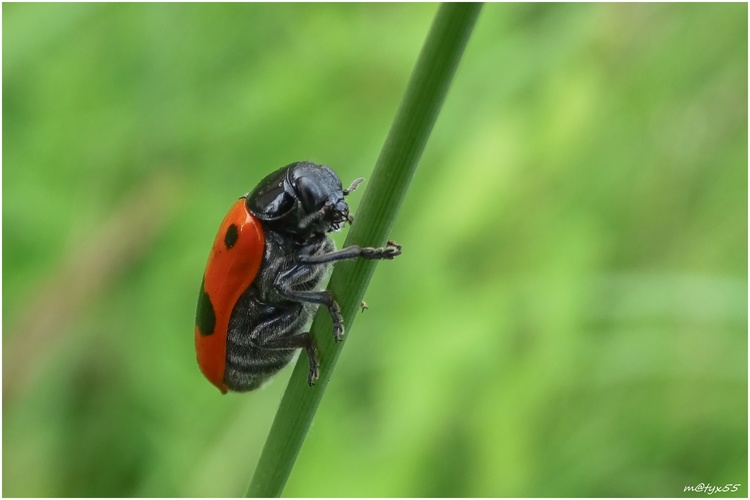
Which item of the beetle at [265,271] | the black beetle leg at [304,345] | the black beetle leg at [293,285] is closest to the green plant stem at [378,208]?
the black beetle leg at [304,345]

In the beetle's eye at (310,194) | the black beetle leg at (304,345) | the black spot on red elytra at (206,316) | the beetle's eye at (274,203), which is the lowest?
the black spot on red elytra at (206,316)

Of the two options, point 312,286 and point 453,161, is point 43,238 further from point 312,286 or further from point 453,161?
point 453,161

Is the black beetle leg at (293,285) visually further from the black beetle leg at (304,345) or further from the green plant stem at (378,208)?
the green plant stem at (378,208)

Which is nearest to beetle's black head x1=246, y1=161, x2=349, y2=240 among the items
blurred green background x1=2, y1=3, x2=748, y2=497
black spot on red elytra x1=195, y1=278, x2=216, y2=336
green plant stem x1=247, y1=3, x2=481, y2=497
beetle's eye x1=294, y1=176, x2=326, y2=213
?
beetle's eye x1=294, y1=176, x2=326, y2=213

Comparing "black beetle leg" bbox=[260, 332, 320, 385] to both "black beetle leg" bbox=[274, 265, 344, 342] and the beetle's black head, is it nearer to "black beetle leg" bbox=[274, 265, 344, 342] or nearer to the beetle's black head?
"black beetle leg" bbox=[274, 265, 344, 342]

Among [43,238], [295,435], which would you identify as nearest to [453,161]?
[43,238]

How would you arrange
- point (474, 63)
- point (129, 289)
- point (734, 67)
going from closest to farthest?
1. point (129, 289)
2. point (474, 63)
3. point (734, 67)
